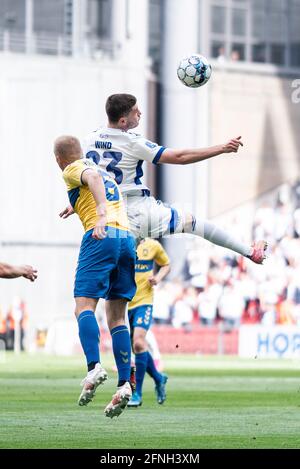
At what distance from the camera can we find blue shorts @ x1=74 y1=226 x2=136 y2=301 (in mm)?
11352

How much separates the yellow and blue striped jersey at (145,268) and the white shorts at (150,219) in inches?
167

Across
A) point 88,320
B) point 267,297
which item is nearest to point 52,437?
point 88,320

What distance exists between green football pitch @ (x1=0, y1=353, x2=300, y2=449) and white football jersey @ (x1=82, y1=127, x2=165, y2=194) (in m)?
2.36

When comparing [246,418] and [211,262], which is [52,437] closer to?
[246,418]

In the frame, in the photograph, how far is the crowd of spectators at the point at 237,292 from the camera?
3281 cm

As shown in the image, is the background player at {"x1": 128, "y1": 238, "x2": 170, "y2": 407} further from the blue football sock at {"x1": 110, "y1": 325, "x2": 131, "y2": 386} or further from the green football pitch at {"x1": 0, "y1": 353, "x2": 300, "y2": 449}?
the blue football sock at {"x1": 110, "y1": 325, "x2": 131, "y2": 386}

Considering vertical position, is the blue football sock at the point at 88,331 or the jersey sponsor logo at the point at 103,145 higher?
the jersey sponsor logo at the point at 103,145

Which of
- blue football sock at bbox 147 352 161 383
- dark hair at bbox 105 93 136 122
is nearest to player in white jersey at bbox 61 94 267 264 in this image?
dark hair at bbox 105 93 136 122

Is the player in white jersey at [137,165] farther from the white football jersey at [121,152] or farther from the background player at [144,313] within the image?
the background player at [144,313]

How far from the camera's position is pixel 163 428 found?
12.0m

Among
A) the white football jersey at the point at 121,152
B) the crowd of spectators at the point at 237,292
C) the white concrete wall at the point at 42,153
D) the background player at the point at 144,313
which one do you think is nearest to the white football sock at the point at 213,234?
the white football jersey at the point at 121,152

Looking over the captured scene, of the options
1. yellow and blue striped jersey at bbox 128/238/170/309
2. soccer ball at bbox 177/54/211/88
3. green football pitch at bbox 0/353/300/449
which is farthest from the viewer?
yellow and blue striped jersey at bbox 128/238/170/309

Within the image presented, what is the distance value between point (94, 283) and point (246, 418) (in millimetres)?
2776

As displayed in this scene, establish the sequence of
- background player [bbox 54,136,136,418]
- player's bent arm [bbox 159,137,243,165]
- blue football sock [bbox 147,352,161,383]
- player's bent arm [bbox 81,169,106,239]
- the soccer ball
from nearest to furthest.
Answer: player's bent arm [bbox 81,169,106,239], background player [bbox 54,136,136,418], player's bent arm [bbox 159,137,243,165], the soccer ball, blue football sock [bbox 147,352,161,383]
